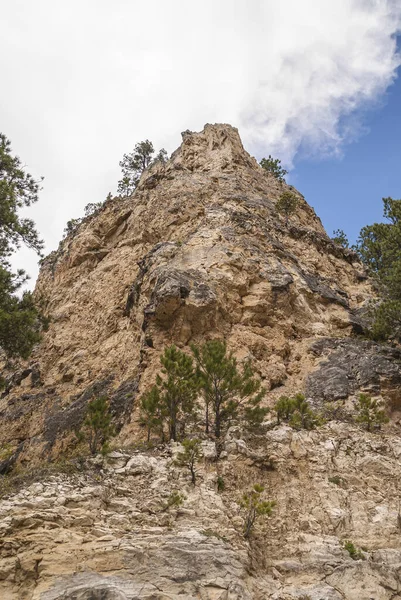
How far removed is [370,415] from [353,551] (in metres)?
5.77

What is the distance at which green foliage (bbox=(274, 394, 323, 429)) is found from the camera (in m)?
13.7

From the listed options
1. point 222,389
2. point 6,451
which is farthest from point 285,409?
point 6,451

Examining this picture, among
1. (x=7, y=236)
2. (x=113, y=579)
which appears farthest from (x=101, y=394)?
(x=113, y=579)

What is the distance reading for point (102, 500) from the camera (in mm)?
9891

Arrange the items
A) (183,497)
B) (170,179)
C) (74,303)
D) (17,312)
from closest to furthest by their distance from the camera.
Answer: (183,497), (17,312), (74,303), (170,179)

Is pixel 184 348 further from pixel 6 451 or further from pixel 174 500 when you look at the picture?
pixel 6 451

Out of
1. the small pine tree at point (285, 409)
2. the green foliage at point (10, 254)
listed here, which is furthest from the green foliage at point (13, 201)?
the small pine tree at point (285, 409)

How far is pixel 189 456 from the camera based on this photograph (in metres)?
11.3

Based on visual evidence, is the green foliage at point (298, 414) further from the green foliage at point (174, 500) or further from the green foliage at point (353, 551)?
the green foliage at point (174, 500)

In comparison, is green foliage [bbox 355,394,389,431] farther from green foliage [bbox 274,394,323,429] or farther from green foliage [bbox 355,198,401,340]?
green foliage [bbox 355,198,401,340]

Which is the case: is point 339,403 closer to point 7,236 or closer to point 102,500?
point 102,500

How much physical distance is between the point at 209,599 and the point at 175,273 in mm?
12952

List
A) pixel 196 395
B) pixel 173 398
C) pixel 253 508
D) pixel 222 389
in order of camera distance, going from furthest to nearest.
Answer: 1. pixel 222 389
2. pixel 196 395
3. pixel 173 398
4. pixel 253 508

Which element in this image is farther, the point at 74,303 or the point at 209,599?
the point at 74,303
